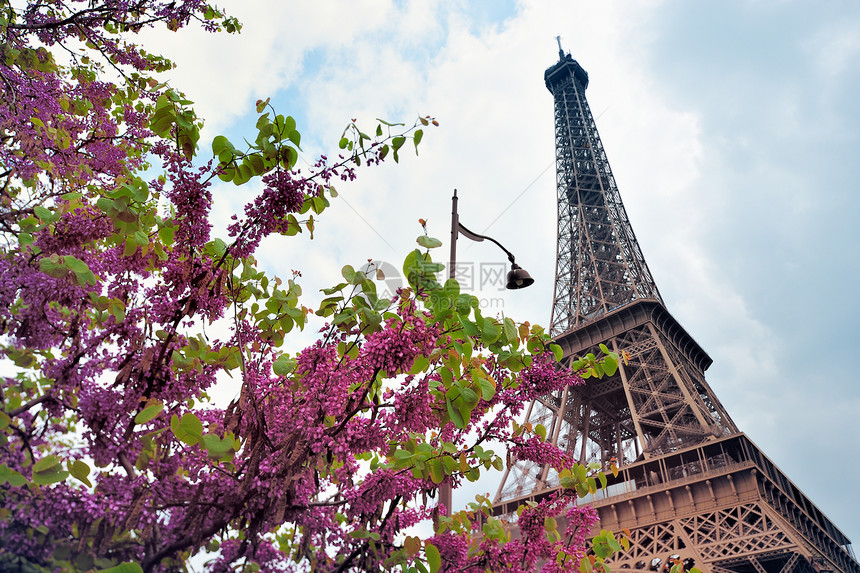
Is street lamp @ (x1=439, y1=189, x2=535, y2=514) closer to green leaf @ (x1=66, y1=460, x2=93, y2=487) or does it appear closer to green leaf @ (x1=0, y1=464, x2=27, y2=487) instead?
green leaf @ (x1=66, y1=460, x2=93, y2=487)

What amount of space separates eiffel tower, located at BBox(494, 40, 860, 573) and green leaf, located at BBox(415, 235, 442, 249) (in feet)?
29.1

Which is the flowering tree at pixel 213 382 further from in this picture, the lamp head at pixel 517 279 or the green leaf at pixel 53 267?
the lamp head at pixel 517 279

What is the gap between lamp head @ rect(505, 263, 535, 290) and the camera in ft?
22.3

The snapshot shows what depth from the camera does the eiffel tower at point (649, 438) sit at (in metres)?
21.4

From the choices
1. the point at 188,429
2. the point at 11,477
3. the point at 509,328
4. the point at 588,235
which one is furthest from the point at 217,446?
the point at 588,235

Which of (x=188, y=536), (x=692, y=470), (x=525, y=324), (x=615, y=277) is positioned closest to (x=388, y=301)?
(x=525, y=324)

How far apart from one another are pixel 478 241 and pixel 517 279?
74 centimetres

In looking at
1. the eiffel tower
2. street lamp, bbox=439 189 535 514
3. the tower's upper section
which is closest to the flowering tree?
street lamp, bbox=439 189 535 514

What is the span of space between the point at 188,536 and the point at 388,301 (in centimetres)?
189

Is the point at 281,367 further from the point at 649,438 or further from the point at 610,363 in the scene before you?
the point at 649,438

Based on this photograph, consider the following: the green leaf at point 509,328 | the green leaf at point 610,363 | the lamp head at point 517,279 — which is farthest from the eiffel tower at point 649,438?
the green leaf at point 509,328

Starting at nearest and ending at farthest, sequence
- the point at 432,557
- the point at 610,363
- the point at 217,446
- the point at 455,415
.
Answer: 1. the point at 217,446
2. the point at 455,415
3. the point at 432,557
4. the point at 610,363

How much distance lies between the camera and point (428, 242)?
3.36 m

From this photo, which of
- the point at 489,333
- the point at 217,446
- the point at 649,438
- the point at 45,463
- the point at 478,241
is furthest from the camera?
the point at 649,438
